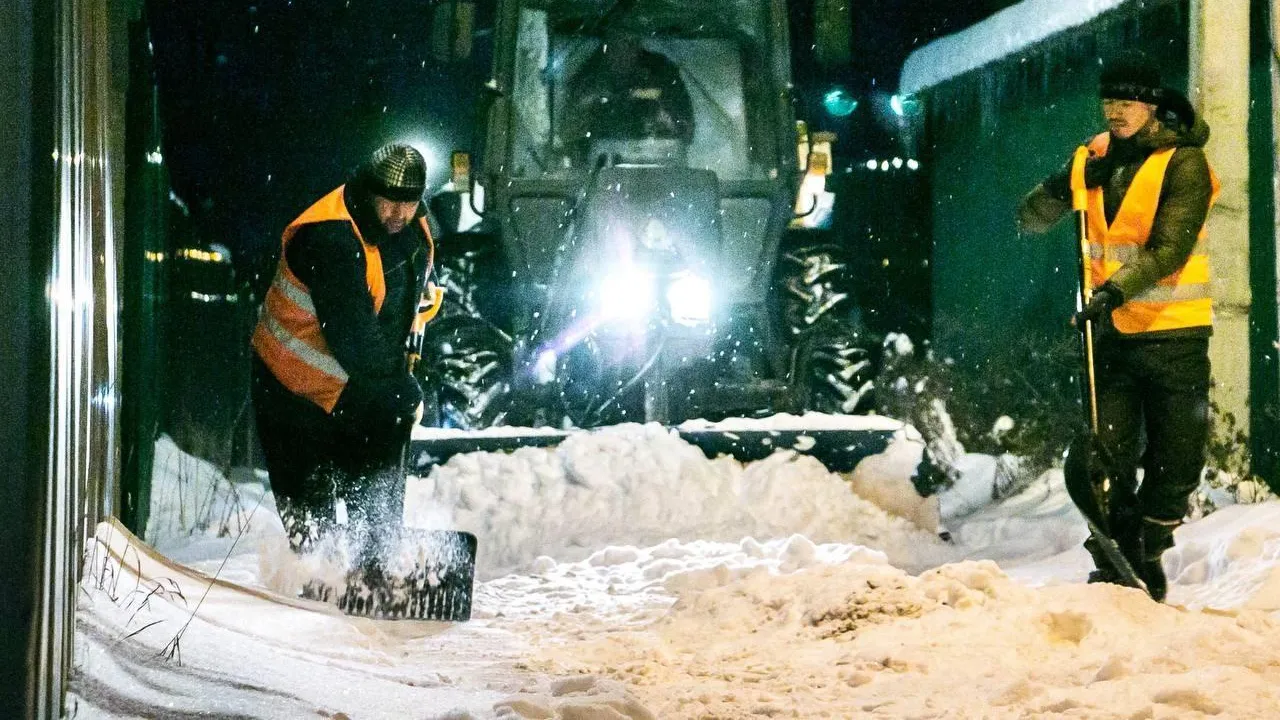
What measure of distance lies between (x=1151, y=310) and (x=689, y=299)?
12.2 ft

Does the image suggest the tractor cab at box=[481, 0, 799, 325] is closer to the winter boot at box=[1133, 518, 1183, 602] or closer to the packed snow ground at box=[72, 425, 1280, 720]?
the packed snow ground at box=[72, 425, 1280, 720]

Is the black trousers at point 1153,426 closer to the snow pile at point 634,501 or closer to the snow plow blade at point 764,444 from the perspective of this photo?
the snow pile at point 634,501

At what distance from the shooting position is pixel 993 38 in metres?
10.4

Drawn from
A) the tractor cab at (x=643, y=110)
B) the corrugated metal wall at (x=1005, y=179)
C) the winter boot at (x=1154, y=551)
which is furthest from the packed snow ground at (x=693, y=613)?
the corrugated metal wall at (x=1005, y=179)

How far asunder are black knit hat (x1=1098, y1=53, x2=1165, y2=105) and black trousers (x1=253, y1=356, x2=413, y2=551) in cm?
291

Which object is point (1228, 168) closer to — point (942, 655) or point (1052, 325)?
point (1052, 325)

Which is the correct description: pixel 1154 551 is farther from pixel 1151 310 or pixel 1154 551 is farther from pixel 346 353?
pixel 346 353

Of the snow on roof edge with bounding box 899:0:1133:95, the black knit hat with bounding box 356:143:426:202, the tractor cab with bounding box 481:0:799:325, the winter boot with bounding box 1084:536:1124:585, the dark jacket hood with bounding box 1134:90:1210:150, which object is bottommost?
the winter boot with bounding box 1084:536:1124:585

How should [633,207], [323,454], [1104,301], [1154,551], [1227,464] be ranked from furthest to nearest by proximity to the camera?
[633,207] < [1227,464] < [323,454] < [1154,551] < [1104,301]

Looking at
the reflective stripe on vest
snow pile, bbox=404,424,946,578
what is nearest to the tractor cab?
snow pile, bbox=404,424,946,578

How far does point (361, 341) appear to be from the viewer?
5.02 m

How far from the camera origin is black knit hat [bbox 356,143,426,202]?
4.96 meters

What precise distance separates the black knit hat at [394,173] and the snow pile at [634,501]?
2161 millimetres

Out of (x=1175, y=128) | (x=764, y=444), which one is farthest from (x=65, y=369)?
(x=764, y=444)
